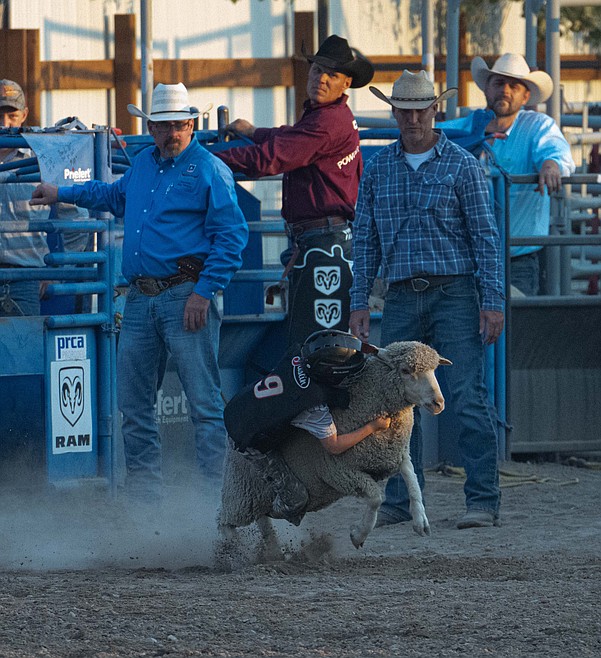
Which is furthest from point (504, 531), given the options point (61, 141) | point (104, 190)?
point (61, 141)

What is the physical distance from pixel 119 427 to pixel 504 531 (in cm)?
225

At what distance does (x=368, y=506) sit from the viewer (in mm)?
5215

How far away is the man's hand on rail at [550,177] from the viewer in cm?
779

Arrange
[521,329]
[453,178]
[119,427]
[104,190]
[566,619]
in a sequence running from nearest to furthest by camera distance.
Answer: [566,619] → [453,178] → [104,190] → [119,427] → [521,329]

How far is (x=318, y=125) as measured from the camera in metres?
7.09

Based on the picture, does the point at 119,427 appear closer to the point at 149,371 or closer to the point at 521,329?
the point at 149,371

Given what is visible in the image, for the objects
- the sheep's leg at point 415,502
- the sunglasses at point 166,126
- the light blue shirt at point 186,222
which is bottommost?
the sheep's leg at point 415,502

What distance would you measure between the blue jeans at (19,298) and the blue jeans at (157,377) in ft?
4.05

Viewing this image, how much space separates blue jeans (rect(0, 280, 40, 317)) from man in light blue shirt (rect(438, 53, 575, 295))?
2804 millimetres

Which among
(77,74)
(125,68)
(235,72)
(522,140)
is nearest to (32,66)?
(77,74)

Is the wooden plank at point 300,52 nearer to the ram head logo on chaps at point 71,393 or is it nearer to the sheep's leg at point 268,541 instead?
the ram head logo on chaps at point 71,393

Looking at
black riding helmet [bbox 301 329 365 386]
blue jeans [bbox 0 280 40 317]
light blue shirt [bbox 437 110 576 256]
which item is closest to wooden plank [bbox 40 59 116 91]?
light blue shirt [bbox 437 110 576 256]

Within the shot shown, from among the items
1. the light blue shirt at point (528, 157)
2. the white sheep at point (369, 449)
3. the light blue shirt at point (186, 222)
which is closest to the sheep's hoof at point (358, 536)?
the white sheep at point (369, 449)

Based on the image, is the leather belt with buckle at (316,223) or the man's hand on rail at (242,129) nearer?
the leather belt with buckle at (316,223)
